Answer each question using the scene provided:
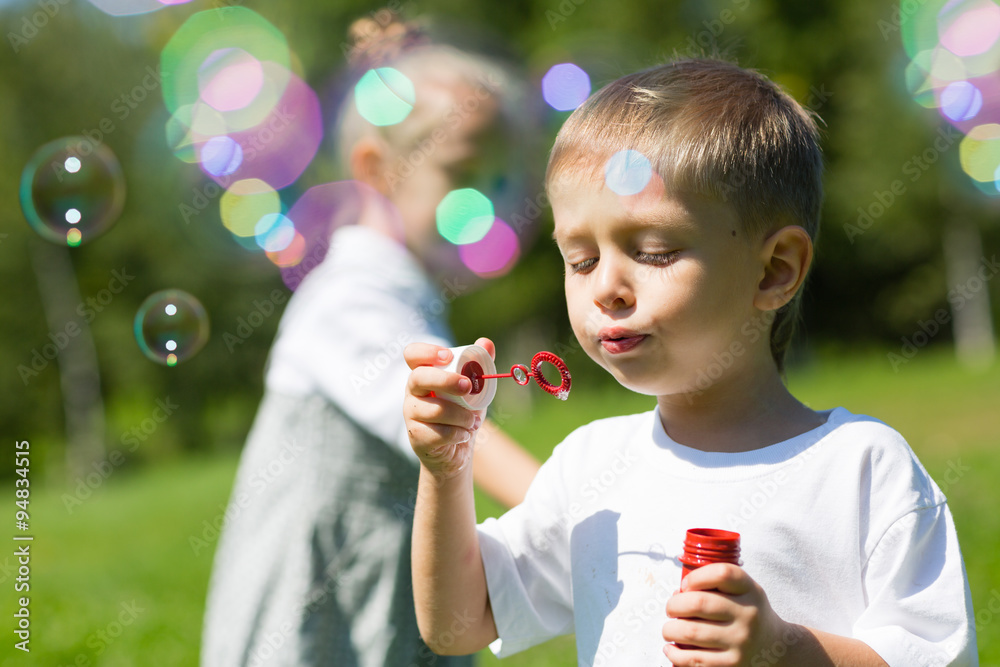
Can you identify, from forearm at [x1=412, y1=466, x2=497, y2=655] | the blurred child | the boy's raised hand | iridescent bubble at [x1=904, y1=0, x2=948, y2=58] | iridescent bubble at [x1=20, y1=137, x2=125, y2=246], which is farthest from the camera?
iridescent bubble at [x1=904, y1=0, x2=948, y2=58]

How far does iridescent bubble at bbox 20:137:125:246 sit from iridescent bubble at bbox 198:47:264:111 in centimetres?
91

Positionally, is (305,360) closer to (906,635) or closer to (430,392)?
(430,392)

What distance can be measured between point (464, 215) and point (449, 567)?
120 cm

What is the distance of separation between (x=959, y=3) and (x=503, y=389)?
44.6 ft

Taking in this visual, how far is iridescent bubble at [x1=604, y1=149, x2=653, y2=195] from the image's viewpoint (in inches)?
50.8

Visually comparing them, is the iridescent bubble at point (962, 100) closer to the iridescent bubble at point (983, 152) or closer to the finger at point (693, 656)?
the iridescent bubble at point (983, 152)

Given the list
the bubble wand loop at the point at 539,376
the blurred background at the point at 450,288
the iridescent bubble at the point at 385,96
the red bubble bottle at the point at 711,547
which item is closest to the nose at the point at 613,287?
the bubble wand loop at the point at 539,376

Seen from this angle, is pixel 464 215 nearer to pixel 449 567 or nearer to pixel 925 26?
pixel 449 567

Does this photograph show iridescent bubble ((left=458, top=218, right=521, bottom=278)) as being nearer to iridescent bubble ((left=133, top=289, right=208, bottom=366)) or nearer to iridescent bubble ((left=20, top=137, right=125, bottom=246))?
iridescent bubble ((left=133, top=289, right=208, bottom=366))

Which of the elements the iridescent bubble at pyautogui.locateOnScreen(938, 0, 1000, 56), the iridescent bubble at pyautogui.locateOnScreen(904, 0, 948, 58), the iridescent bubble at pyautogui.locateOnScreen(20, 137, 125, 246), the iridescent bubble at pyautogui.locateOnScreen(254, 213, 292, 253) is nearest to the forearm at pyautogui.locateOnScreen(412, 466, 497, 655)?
the iridescent bubble at pyautogui.locateOnScreen(20, 137, 125, 246)

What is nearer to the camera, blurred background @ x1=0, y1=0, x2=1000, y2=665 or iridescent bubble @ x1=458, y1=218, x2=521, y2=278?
iridescent bubble @ x1=458, y1=218, x2=521, y2=278

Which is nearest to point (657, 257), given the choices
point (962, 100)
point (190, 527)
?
point (962, 100)

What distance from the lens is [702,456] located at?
4.55 ft

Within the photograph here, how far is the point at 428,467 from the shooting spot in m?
1.41
